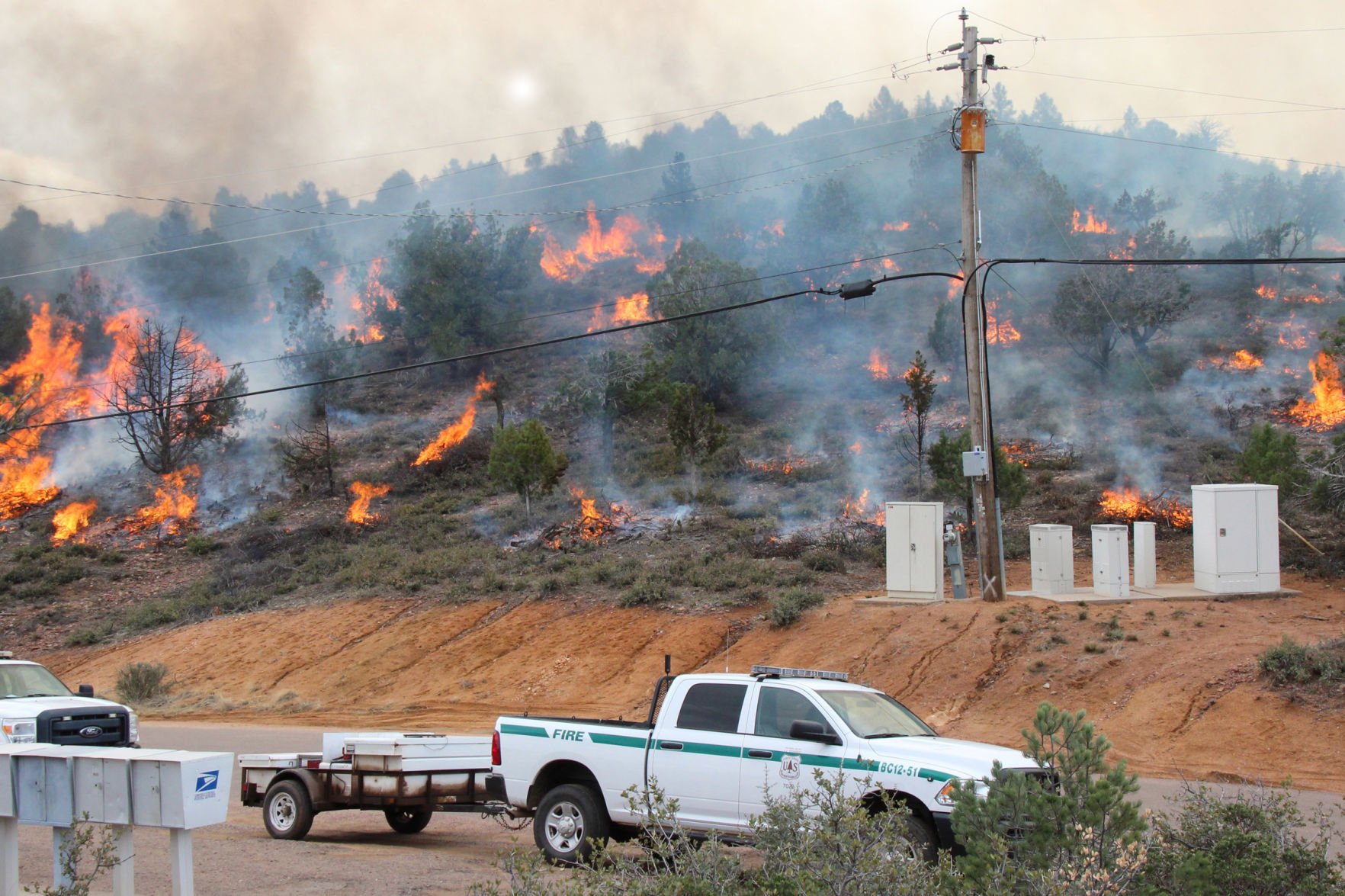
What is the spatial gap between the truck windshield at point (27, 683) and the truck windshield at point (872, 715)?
10.3 meters

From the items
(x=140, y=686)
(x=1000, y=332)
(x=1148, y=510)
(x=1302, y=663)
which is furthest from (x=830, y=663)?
(x=1000, y=332)

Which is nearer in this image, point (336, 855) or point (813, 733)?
point (813, 733)

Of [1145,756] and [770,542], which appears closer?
[1145,756]

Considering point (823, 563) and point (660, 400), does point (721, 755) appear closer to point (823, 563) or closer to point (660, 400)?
point (823, 563)

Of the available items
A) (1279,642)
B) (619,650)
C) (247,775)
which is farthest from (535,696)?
(1279,642)

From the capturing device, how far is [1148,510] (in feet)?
96.1

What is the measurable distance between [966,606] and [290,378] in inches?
1953

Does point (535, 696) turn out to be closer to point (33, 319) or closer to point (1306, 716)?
point (1306, 716)

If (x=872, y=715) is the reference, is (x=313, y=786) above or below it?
below

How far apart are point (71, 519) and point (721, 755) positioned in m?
43.4

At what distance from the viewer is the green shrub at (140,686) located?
25.7 m

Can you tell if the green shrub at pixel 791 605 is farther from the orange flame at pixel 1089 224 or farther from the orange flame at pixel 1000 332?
the orange flame at pixel 1089 224

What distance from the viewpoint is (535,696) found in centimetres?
2256

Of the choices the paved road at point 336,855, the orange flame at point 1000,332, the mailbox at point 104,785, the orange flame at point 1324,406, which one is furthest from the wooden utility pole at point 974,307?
the orange flame at point 1000,332
